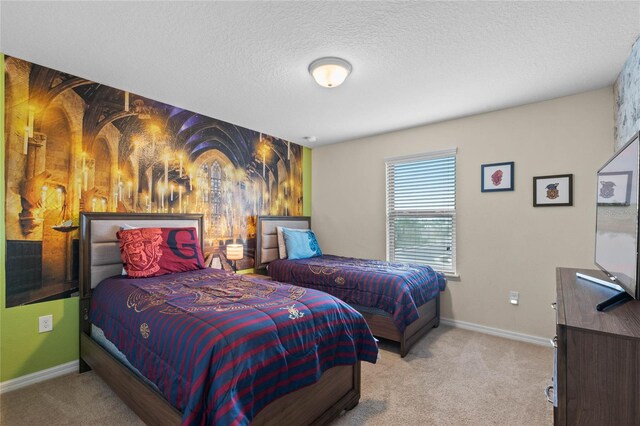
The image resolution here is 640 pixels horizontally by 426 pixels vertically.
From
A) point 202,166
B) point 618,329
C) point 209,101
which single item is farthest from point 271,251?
point 618,329

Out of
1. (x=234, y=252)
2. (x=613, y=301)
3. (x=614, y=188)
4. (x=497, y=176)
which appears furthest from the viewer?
(x=234, y=252)

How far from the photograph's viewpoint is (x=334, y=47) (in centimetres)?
217

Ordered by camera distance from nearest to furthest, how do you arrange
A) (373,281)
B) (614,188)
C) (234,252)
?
(614,188)
(373,281)
(234,252)

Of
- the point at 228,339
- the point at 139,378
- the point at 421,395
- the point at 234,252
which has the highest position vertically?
the point at 234,252

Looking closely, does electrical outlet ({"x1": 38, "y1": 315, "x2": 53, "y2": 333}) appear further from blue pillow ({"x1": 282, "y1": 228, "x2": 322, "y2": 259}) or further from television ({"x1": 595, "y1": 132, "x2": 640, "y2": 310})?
television ({"x1": 595, "y1": 132, "x2": 640, "y2": 310})

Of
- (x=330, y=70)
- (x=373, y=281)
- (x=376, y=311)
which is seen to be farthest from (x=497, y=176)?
(x=330, y=70)

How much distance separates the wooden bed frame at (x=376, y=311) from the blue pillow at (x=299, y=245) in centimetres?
25

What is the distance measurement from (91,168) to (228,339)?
2.30m

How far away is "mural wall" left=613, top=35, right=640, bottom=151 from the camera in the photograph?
2.15m

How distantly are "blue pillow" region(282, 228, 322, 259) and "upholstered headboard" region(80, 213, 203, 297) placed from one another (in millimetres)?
1801

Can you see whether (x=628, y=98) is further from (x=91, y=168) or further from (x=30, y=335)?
(x=30, y=335)

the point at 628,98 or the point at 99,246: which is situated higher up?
the point at 628,98

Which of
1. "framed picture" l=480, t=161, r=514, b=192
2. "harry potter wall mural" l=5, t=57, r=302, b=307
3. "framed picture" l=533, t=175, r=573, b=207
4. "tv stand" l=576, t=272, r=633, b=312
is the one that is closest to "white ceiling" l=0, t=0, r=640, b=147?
"harry potter wall mural" l=5, t=57, r=302, b=307

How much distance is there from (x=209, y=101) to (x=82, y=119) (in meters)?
1.11
